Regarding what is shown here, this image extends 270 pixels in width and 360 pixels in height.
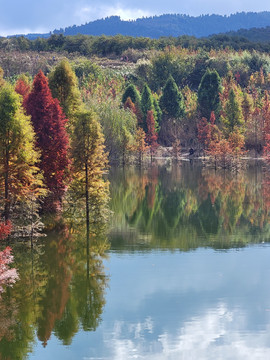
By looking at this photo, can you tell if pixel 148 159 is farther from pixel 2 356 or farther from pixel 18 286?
pixel 2 356

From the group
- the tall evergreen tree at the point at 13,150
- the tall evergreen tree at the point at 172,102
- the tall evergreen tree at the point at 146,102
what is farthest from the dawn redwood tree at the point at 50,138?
the tall evergreen tree at the point at 172,102

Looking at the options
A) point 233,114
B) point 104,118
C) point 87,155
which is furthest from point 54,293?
point 233,114

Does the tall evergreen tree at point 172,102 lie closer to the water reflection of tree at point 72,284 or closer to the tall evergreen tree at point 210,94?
the tall evergreen tree at point 210,94

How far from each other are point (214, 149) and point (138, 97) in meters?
26.1

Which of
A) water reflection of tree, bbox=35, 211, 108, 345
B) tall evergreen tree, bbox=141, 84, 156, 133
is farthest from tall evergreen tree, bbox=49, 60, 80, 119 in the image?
tall evergreen tree, bbox=141, 84, 156, 133

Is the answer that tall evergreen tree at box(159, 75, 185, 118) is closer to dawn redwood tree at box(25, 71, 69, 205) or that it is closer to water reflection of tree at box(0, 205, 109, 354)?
dawn redwood tree at box(25, 71, 69, 205)

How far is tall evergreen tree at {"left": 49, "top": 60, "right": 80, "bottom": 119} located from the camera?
53.2 m

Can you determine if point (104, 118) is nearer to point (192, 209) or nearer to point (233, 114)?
point (233, 114)

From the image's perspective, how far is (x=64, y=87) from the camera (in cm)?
5359

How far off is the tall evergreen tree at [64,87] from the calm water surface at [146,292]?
12217mm

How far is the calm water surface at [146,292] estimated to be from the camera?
21516 millimetres

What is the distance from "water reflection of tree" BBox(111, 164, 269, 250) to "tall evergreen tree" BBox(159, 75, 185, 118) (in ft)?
118

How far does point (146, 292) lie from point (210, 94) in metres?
88.0

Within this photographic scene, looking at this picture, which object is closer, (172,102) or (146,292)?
(146,292)
